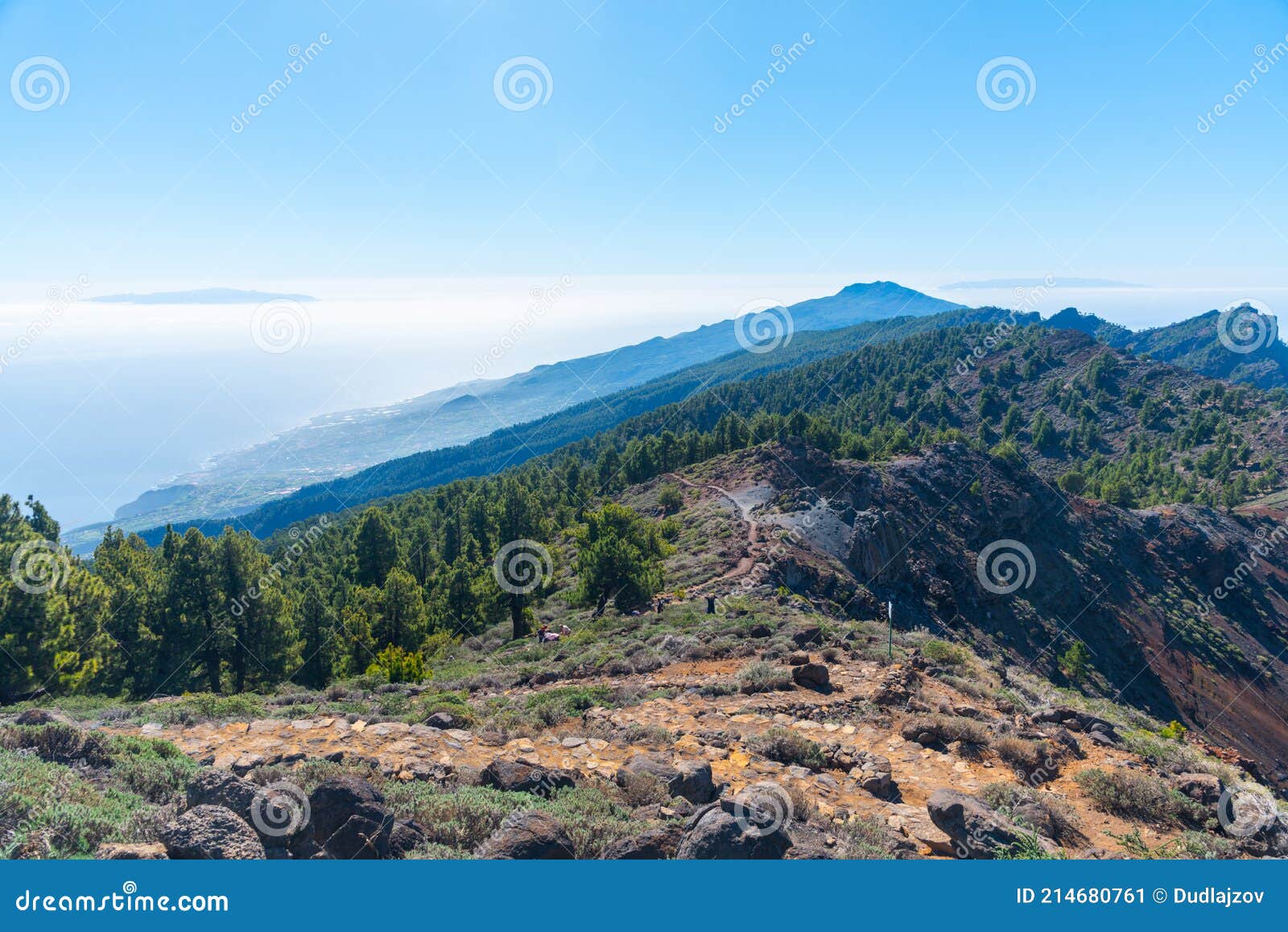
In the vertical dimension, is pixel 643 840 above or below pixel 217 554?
below

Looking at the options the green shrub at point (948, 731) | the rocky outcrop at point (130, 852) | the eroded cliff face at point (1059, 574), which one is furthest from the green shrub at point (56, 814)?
the eroded cliff face at point (1059, 574)

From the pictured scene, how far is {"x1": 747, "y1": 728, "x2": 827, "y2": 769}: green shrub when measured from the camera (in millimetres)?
11516

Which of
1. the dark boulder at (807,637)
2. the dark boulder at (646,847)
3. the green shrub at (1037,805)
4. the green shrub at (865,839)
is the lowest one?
the dark boulder at (807,637)

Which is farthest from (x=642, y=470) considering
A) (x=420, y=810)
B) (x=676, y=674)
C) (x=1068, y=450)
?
(x=1068, y=450)

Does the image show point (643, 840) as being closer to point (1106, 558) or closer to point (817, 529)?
point (817, 529)

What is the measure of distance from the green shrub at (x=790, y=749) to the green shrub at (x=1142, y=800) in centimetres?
427

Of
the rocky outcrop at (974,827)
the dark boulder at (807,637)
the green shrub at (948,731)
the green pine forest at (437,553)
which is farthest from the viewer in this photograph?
the green pine forest at (437,553)

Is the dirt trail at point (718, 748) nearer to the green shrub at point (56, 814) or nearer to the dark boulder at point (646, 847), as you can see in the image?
the green shrub at point (56, 814)

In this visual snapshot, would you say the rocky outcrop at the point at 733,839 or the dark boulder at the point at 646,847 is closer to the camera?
the rocky outcrop at the point at 733,839

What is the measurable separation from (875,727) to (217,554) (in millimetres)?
26781

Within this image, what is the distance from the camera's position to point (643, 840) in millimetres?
6832

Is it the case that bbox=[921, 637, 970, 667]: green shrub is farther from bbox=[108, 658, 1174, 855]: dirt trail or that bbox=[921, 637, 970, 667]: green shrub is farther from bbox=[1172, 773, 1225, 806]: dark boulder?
bbox=[1172, 773, 1225, 806]: dark boulder

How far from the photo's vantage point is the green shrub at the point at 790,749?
453 inches

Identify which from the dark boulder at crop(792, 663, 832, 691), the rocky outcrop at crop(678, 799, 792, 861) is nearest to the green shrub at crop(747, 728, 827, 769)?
the dark boulder at crop(792, 663, 832, 691)
